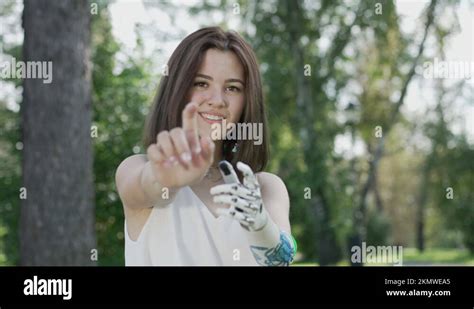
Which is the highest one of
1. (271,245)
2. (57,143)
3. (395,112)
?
(395,112)

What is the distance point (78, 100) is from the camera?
5.77m

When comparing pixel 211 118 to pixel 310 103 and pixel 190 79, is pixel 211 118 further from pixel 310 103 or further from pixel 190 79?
pixel 310 103

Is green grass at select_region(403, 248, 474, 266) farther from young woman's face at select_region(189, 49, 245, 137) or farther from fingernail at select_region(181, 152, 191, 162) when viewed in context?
fingernail at select_region(181, 152, 191, 162)

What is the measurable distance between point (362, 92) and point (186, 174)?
17.1 meters

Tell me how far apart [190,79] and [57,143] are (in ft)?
12.8

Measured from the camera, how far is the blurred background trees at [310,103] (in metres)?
9.65

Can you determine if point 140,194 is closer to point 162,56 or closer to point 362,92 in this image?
point 162,56

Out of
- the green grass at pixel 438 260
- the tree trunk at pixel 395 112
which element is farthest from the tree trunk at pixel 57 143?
the tree trunk at pixel 395 112

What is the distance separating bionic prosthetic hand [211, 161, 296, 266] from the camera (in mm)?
1608

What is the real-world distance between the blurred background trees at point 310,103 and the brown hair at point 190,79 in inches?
264

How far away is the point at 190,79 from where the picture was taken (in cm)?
197

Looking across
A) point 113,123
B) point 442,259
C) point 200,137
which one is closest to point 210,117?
point 200,137
